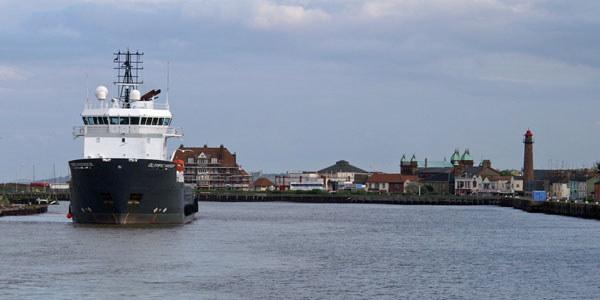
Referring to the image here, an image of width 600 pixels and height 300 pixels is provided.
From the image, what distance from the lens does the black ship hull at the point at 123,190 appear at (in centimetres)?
5666

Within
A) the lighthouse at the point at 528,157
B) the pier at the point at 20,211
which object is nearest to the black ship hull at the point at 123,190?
the pier at the point at 20,211

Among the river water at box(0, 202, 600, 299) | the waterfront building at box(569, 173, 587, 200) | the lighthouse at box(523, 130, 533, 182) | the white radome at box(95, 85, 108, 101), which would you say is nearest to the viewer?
the river water at box(0, 202, 600, 299)

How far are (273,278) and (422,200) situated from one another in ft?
504

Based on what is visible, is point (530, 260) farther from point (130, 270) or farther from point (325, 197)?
point (325, 197)

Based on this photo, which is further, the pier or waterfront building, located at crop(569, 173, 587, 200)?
waterfront building, located at crop(569, 173, 587, 200)

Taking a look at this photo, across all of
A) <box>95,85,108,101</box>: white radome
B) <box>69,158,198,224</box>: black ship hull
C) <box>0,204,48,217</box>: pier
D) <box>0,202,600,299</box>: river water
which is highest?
<box>95,85,108,101</box>: white radome

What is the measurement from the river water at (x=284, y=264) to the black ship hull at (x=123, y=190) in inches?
42.9

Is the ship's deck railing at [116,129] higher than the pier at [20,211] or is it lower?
higher

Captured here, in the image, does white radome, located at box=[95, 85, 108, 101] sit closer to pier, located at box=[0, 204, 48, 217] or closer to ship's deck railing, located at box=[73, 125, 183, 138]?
ship's deck railing, located at box=[73, 125, 183, 138]

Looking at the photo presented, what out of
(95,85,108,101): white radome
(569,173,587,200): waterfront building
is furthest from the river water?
(569,173,587,200): waterfront building

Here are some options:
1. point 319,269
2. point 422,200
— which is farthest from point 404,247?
point 422,200

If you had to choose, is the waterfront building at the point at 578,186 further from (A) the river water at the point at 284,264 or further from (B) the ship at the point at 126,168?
(B) the ship at the point at 126,168

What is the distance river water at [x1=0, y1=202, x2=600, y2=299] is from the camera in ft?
113

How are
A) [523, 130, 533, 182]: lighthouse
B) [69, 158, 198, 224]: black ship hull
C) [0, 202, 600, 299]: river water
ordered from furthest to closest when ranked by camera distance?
[523, 130, 533, 182]: lighthouse < [69, 158, 198, 224]: black ship hull < [0, 202, 600, 299]: river water
